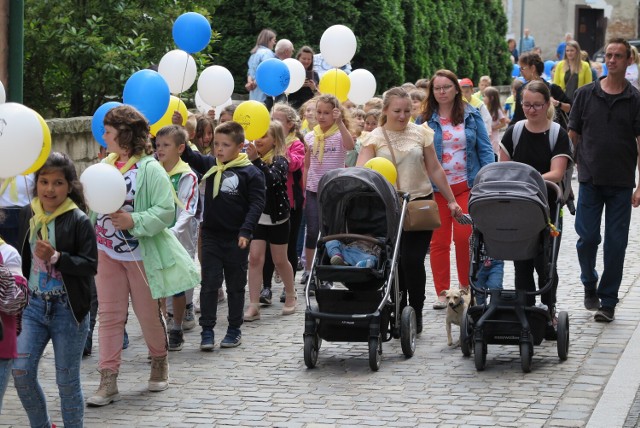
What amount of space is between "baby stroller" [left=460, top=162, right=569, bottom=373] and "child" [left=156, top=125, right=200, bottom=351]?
2.10m

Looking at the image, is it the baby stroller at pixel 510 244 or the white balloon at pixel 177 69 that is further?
the white balloon at pixel 177 69

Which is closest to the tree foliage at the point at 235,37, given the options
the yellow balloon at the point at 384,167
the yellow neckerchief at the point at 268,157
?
the yellow neckerchief at the point at 268,157

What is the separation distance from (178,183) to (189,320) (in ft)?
4.53

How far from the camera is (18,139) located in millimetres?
6238

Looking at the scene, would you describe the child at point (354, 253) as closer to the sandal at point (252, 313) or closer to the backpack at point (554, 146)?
the backpack at point (554, 146)

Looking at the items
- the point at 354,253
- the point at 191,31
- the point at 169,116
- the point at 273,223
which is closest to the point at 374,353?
the point at 354,253

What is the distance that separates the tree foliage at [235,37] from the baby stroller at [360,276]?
5161mm

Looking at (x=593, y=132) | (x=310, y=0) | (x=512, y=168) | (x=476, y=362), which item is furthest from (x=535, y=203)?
(x=310, y=0)

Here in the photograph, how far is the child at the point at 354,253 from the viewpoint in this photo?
29.5 feet

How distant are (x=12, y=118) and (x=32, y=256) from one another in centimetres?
89

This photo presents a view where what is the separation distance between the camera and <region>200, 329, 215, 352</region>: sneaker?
934cm

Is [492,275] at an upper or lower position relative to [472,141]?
lower

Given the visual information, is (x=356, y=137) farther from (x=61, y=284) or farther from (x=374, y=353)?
(x=61, y=284)

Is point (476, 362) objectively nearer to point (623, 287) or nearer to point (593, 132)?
point (593, 132)
